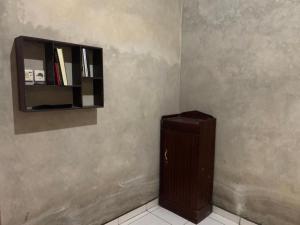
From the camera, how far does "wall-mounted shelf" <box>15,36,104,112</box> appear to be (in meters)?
1.70

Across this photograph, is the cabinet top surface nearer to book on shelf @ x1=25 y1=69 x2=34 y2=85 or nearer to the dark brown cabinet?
the dark brown cabinet

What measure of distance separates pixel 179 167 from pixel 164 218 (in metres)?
0.62

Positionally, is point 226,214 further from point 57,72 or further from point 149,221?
point 57,72

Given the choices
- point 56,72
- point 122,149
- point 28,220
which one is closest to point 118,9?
point 56,72

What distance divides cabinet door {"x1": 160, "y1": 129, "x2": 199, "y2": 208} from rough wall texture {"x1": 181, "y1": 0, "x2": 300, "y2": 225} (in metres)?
0.42

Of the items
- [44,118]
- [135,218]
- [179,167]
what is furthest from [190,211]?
[44,118]

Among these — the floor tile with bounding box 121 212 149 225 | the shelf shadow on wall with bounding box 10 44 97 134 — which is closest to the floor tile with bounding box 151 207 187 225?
the floor tile with bounding box 121 212 149 225

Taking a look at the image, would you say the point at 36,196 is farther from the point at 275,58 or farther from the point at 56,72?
the point at 275,58

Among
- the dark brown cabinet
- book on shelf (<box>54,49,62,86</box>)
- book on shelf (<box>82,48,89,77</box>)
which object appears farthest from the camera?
the dark brown cabinet

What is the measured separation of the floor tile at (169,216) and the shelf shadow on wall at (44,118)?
1403 millimetres

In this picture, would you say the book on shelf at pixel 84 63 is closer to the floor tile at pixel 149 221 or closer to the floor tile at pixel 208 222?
the floor tile at pixel 149 221

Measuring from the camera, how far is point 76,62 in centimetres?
202

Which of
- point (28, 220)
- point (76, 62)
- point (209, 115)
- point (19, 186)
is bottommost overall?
point (28, 220)

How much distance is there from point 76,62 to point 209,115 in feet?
5.47
